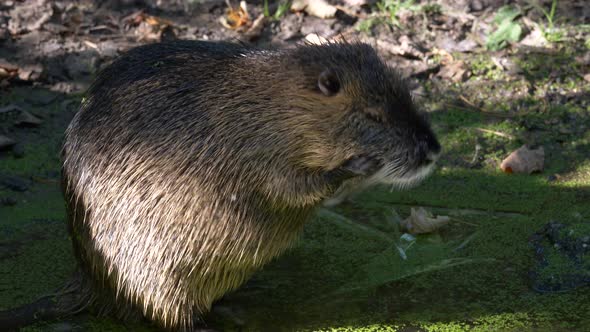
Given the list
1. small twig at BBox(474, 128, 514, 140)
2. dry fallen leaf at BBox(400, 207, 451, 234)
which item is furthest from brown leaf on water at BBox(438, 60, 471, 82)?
dry fallen leaf at BBox(400, 207, 451, 234)

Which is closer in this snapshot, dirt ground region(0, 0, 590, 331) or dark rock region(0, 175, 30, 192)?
dirt ground region(0, 0, 590, 331)

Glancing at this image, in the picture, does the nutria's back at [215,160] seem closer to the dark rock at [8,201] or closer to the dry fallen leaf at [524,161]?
the dark rock at [8,201]

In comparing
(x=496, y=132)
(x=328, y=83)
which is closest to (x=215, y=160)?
(x=328, y=83)

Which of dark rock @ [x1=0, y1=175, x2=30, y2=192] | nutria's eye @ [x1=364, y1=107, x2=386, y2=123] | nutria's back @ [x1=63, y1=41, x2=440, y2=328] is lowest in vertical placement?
dark rock @ [x1=0, y1=175, x2=30, y2=192]

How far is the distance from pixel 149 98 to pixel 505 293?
1537 mm

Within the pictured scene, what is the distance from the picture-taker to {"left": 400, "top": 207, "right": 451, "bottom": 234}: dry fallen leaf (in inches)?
160

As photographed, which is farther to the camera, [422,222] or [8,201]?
[8,201]

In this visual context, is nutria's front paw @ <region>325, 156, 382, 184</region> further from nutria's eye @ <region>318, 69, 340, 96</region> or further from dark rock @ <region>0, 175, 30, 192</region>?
dark rock @ <region>0, 175, 30, 192</region>

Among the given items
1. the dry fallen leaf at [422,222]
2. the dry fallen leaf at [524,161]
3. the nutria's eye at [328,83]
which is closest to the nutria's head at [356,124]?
the nutria's eye at [328,83]

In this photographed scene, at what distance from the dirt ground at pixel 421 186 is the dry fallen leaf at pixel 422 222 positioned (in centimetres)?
4

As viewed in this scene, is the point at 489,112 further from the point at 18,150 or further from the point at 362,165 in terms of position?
the point at 18,150

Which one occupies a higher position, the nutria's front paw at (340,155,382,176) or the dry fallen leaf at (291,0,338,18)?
the nutria's front paw at (340,155,382,176)

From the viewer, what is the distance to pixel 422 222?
4055 millimetres

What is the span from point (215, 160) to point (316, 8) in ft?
8.29
